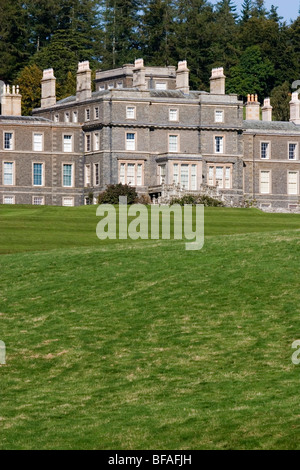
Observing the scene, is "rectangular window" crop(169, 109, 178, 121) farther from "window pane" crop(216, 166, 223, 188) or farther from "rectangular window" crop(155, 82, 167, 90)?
"rectangular window" crop(155, 82, 167, 90)

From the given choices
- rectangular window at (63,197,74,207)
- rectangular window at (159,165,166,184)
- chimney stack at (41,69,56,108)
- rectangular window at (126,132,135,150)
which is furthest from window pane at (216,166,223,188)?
chimney stack at (41,69,56,108)

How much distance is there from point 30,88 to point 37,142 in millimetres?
24532

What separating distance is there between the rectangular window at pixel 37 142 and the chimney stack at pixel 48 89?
9.06 metres

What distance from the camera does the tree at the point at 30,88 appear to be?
422 feet

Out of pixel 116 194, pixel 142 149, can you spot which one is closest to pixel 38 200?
pixel 142 149

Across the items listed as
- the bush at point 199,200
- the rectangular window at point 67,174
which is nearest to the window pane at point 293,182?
the bush at point 199,200

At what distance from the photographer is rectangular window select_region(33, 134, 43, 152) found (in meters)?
106

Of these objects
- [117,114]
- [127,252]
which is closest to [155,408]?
[127,252]

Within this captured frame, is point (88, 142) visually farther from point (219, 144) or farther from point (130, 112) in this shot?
point (219, 144)

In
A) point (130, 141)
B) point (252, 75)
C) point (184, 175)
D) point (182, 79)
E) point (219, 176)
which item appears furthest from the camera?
point (252, 75)

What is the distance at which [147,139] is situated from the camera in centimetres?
10425

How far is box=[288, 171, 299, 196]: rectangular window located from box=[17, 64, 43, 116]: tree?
29333 millimetres

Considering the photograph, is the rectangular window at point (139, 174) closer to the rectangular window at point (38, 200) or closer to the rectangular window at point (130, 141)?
the rectangular window at point (130, 141)

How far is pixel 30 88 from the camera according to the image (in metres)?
130
